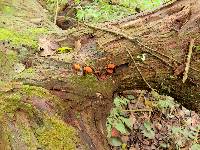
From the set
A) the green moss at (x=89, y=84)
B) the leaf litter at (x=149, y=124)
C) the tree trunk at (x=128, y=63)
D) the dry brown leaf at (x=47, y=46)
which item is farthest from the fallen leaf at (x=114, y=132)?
the dry brown leaf at (x=47, y=46)

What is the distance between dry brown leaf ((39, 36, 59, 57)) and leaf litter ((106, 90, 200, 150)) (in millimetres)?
1014

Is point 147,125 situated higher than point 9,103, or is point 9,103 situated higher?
point 9,103

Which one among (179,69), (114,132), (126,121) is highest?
(179,69)

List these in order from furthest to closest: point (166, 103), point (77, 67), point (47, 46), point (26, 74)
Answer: point (166, 103) < point (47, 46) < point (77, 67) < point (26, 74)

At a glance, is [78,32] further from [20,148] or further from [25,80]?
[20,148]

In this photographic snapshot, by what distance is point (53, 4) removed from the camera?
6.85 m

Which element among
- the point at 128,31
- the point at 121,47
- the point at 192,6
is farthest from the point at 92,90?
the point at 192,6

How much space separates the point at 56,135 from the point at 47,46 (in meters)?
1.27

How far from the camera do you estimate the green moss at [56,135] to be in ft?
10.0

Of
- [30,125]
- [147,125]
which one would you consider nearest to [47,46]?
[30,125]

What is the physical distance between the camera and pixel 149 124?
4.71 metres

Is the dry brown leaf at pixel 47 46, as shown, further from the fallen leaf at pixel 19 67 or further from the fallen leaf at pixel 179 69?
the fallen leaf at pixel 179 69

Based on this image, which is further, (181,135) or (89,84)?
(181,135)

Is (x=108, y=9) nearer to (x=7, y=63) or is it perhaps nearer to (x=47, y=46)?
(x=47, y=46)
